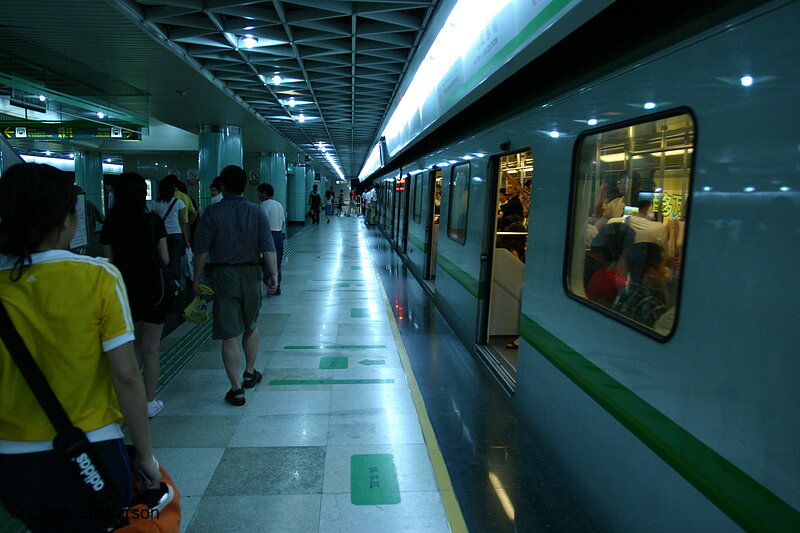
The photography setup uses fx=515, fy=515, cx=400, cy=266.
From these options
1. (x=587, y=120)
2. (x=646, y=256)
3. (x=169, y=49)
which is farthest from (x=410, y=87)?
(x=646, y=256)

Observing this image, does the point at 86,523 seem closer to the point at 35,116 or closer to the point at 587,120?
the point at 587,120

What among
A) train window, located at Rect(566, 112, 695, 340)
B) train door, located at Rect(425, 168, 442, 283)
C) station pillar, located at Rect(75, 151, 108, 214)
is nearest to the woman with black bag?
train window, located at Rect(566, 112, 695, 340)

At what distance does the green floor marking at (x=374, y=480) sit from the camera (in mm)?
2941

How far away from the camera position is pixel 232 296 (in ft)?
13.0

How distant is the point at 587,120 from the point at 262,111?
10.1 meters

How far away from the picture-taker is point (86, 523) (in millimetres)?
1443

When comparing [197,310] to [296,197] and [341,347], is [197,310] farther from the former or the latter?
[296,197]

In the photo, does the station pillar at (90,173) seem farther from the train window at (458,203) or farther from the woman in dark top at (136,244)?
the woman in dark top at (136,244)

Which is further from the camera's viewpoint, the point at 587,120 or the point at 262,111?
the point at 262,111

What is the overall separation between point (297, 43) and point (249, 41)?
0.64 meters

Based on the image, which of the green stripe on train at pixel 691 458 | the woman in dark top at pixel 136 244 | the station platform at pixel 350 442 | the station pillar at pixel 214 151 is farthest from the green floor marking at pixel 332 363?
the station pillar at pixel 214 151

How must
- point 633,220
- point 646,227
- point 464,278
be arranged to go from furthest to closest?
point 464,278 < point 633,220 < point 646,227

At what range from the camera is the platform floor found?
9.27ft

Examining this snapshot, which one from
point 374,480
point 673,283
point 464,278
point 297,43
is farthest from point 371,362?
point 297,43
